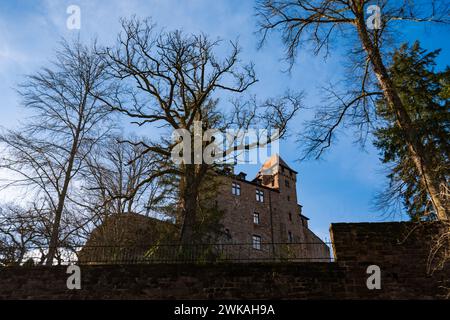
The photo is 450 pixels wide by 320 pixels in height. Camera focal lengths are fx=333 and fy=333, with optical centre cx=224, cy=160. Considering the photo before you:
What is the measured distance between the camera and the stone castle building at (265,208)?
115 ft

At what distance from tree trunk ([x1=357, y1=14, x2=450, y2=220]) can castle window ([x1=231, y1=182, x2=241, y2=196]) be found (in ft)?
86.8

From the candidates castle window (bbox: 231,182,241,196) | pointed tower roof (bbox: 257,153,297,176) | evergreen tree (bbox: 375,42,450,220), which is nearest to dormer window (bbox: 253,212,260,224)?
castle window (bbox: 231,182,241,196)

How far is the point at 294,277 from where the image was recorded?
29.9 feet

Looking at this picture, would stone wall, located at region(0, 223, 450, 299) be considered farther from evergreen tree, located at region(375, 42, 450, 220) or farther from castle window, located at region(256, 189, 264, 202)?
castle window, located at region(256, 189, 264, 202)

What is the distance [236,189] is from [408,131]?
92.5 ft

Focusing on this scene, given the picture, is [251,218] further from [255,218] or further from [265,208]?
[265,208]

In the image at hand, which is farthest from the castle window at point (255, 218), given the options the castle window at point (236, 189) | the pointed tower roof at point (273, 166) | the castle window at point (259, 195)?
the pointed tower roof at point (273, 166)

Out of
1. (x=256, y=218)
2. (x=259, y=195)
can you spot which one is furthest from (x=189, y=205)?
(x=259, y=195)

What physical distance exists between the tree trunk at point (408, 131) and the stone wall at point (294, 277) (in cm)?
102

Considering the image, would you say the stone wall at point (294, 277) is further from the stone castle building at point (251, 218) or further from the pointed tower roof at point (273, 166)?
the pointed tower roof at point (273, 166)

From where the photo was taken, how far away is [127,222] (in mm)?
18047

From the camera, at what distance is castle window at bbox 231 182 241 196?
122 feet
